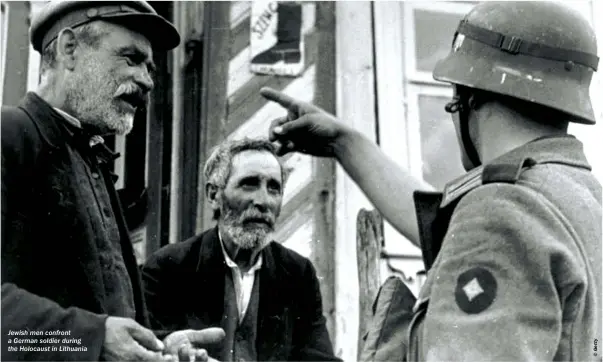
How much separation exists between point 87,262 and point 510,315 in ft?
2.79

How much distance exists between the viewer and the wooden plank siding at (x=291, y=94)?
329 centimetres

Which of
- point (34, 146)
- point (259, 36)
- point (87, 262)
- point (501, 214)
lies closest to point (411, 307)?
point (501, 214)

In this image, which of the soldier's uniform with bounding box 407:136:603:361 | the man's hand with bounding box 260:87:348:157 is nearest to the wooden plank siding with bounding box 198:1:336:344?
the man's hand with bounding box 260:87:348:157

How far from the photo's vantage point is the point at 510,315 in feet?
5.86

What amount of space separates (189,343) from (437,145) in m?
1.37

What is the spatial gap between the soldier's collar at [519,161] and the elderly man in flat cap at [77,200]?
58 cm

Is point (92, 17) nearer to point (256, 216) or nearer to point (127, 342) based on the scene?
point (127, 342)

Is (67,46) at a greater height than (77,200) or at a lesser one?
greater

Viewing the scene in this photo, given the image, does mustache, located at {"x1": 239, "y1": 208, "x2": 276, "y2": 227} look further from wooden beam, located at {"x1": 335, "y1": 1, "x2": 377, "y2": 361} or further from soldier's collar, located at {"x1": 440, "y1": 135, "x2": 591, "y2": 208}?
soldier's collar, located at {"x1": 440, "y1": 135, "x2": 591, "y2": 208}

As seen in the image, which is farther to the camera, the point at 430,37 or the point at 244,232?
the point at 430,37

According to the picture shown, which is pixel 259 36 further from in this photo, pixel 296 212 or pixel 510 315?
pixel 510 315

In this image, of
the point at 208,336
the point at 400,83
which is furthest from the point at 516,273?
the point at 400,83

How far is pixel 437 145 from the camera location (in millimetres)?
3357

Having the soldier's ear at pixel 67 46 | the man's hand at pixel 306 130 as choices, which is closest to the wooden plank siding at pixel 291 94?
the man's hand at pixel 306 130
